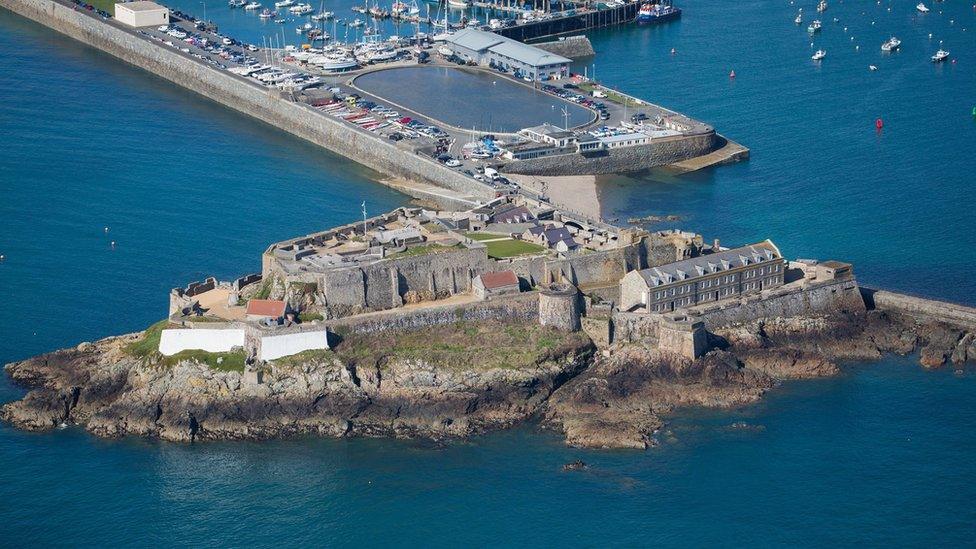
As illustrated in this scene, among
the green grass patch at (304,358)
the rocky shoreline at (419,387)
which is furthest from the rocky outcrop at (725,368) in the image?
the green grass patch at (304,358)

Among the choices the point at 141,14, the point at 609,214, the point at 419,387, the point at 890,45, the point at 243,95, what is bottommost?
the point at 419,387

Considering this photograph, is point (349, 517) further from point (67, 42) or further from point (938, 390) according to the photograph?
point (67, 42)

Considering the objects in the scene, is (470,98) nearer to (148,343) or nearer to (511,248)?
(511,248)

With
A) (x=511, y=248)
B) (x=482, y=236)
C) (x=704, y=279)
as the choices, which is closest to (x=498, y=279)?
(x=511, y=248)

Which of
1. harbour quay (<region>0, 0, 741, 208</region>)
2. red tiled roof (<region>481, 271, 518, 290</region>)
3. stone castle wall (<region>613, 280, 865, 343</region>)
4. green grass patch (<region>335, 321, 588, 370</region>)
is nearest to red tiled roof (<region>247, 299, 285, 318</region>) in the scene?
green grass patch (<region>335, 321, 588, 370</region>)

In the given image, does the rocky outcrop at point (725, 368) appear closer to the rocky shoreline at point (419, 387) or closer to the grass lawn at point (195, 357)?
the rocky shoreline at point (419, 387)

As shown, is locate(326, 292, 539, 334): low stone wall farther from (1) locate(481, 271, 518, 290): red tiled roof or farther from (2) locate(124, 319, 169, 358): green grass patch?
(2) locate(124, 319, 169, 358): green grass patch

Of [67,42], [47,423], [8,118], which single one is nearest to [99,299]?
[47,423]
